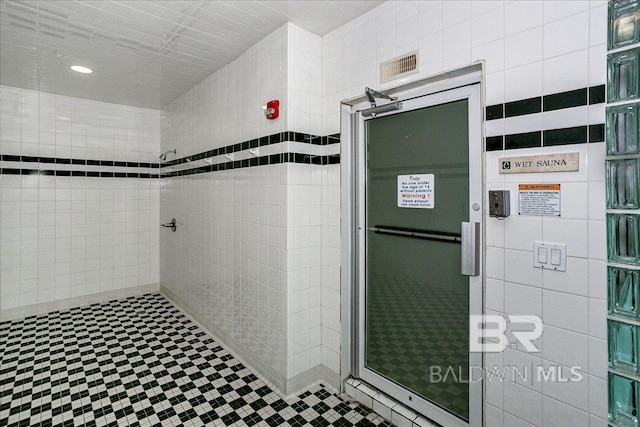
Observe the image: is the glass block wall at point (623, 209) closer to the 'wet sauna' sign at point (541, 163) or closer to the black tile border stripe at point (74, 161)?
the 'wet sauna' sign at point (541, 163)

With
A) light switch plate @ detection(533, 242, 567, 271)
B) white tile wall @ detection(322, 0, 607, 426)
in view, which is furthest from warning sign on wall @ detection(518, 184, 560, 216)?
light switch plate @ detection(533, 242, 567, 271)

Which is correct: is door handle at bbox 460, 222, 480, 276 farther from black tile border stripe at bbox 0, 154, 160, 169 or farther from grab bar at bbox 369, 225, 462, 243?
black tile border stripe at bbox 0, 154, 160, 169

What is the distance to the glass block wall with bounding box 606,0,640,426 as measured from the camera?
2.74 feet

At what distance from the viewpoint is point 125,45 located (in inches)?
98.3

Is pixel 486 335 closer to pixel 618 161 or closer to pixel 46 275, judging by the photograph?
pixel 618 161

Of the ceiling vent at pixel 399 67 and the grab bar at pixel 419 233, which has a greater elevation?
the ceiling vent at pixel 399 67

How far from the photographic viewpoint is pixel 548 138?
1362 mm

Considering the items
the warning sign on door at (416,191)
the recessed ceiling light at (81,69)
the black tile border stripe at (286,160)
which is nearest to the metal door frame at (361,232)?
the black tile border stripe at (286,160)

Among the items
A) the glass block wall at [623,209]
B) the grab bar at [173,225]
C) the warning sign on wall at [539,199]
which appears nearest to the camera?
the glass block wall at [623,209]

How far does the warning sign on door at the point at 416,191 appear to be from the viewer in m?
1.84

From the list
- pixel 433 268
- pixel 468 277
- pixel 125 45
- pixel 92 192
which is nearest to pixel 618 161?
pixel 468 277

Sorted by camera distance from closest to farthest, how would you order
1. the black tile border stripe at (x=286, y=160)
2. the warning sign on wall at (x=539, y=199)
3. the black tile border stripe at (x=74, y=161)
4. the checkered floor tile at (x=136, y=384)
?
the warning sign on wall at (x=539, y=199) < the checkered floor tile at (x=136, y=384) < the black tile border stripe at (x=286, y=160) < the black tile border stripe at (x=74, y=161)

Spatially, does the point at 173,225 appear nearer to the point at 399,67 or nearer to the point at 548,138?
the point at 399,67

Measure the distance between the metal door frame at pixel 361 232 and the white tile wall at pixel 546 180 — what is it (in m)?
0.09
